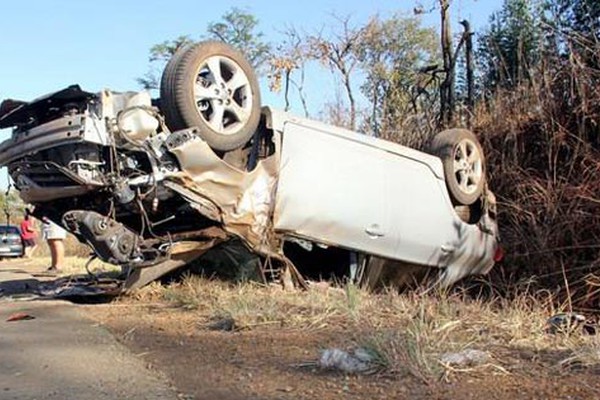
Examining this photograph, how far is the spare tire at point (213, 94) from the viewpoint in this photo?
647 centimetres

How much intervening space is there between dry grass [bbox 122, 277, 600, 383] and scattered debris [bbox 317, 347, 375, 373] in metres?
0.05

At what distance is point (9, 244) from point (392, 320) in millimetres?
24616

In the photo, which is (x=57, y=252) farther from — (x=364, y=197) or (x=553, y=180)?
(x=553, y=180)

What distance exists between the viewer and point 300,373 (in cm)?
421

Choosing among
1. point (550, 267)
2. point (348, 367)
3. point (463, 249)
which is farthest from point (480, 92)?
point (348, 367)

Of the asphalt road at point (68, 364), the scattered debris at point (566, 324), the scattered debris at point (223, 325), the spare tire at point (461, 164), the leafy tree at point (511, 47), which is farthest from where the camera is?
the leafy tree at point (511, 47)

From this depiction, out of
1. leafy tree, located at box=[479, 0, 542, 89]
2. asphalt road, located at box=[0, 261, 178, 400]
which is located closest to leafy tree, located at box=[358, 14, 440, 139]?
leafy tree, located at box=[479, 0, 542, 89]

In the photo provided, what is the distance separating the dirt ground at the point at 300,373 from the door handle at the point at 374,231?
233 centimetres

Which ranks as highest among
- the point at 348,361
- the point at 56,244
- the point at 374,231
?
the point at 374,231

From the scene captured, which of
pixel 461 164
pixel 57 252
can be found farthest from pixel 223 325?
pixel 57 252

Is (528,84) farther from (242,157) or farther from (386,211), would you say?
(242,157)

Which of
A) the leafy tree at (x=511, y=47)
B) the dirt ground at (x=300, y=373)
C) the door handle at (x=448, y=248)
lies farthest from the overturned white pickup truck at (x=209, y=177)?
the leafy tree at (x=511, y=47)

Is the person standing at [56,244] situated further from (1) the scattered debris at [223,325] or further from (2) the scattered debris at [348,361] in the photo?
(2) the scattered debris at [348,361]

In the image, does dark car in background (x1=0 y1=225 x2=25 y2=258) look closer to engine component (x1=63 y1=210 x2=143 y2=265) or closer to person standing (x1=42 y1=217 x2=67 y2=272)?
person standing (x1=42 y1=217 x2=67 y2=272)
